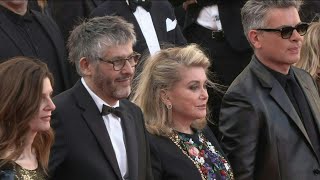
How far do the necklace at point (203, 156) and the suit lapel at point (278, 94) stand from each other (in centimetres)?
55

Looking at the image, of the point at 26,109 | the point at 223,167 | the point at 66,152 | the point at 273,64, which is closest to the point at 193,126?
the point at 223,167

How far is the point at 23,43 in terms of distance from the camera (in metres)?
5.70

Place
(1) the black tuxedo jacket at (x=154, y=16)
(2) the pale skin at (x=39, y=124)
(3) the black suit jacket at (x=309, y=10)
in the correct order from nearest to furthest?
(2) the pale skin at (x=39, y=124) → (1) the black tuxedo jacket at (x=154, y=16) → (3) the black suit jacket at (x=309, y=10)

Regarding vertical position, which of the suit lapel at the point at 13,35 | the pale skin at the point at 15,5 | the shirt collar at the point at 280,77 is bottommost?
the shirt collar at the point at 280,77

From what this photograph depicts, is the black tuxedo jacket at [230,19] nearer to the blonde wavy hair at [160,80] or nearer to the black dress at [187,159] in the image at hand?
the blonde wavy hair at [160,80]

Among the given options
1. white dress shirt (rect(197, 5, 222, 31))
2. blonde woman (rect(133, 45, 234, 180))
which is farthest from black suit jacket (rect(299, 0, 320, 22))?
blonde woman (rect(133, 45, 234, 180))

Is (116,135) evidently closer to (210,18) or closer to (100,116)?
(100,116)

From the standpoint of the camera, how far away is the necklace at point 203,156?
5.17 meters

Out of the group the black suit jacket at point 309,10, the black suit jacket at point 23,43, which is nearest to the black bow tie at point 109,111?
the black suit jacket at point 23,43

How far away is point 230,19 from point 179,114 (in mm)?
2245

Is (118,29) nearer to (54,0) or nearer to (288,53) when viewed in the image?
(288,53)

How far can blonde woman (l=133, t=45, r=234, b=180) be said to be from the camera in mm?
5125

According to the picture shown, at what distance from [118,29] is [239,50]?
2517 millimetres

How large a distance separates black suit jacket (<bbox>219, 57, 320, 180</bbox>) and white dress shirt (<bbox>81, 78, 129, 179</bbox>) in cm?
91
